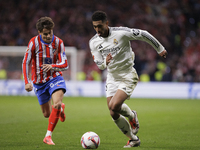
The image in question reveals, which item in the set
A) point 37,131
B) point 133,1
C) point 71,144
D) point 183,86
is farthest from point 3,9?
point 71,144

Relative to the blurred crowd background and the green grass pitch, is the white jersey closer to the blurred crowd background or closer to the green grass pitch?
the green grass pitch

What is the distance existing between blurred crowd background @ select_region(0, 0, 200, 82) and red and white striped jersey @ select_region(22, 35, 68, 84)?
14416mm

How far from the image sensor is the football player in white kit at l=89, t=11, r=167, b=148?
198 inches

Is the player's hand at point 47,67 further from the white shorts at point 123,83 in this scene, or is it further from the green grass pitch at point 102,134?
the green grass pitch at point 102,134

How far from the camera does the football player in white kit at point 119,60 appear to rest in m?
5.02

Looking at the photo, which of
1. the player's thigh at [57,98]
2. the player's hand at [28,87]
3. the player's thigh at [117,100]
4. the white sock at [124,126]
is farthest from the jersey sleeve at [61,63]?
the white sock at [124,126]

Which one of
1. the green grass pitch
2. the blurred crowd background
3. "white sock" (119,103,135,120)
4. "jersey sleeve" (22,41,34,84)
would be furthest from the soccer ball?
the blurred crowd background

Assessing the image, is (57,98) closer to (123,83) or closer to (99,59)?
(99,59)

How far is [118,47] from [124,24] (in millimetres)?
18411

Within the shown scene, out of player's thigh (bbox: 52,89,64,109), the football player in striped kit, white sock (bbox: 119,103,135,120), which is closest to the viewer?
white sock (bbox: 119,103,135,120)

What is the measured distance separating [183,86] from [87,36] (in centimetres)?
830

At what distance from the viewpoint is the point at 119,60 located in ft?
17.1

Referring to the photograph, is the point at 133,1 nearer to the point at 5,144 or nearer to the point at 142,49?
the point at 142,49

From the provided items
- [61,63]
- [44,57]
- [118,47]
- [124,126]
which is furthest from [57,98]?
[118,47]
